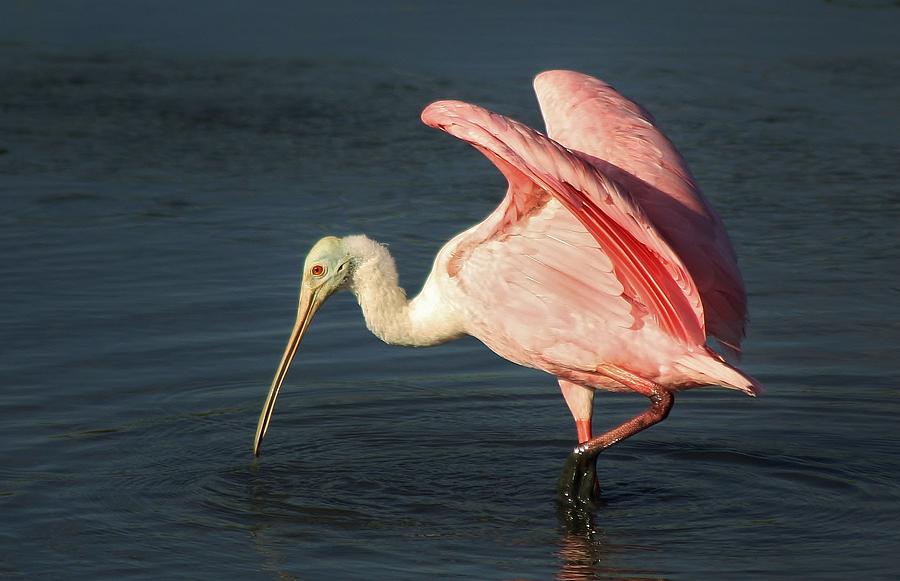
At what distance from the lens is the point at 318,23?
16.2 m

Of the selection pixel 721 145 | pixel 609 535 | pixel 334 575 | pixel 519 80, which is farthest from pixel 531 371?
pixel 519 80

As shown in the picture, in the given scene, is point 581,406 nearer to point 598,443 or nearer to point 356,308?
point 598,443

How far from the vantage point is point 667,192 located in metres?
7.33

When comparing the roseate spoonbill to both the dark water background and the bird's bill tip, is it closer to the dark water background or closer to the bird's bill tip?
the bird's bill tip

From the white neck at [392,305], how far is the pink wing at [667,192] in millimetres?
935

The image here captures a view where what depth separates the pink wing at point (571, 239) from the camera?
252 inches

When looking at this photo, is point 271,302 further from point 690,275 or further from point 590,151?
point 690,275

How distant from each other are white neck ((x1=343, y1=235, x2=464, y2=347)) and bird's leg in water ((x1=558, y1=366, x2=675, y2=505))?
29.6 inches

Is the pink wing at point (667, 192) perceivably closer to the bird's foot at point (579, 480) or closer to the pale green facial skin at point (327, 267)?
the bird's foot at point (579, 480)

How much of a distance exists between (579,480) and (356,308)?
3030 mm

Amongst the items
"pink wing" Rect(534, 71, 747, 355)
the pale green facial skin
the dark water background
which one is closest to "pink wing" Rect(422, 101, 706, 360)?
"pink wing" Rect(534, 71, 747, 355)

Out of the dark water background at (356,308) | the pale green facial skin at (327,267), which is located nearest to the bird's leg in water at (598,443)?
the dark water background at (356,308)

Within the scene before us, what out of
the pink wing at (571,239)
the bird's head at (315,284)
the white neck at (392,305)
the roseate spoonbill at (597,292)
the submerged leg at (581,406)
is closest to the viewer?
the pink wing at (571,239)

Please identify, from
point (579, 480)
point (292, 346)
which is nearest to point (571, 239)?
point (579, 480)
